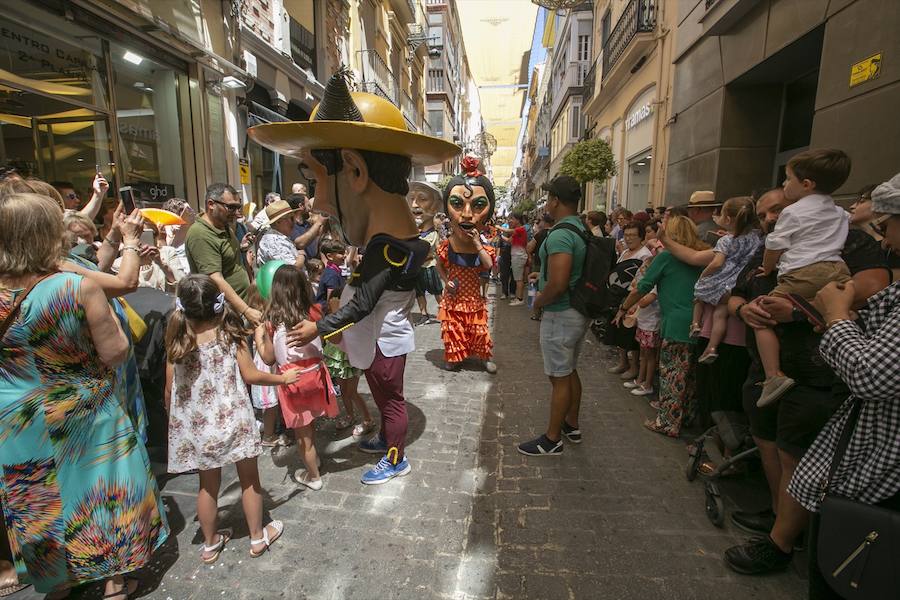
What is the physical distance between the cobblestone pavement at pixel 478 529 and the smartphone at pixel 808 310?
1253 millimetres

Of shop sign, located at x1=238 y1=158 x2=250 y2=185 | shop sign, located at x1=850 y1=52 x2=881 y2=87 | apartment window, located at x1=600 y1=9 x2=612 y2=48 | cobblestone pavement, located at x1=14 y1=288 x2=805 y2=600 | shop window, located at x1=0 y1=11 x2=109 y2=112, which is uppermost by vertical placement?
apartment window, located at x1=600 y1=9 x2=612 y2=48

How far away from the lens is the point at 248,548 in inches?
94.3

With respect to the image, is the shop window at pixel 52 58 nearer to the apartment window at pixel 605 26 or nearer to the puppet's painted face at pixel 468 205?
the puppet's painted face at pixel 468 205

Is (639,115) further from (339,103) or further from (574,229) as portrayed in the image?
(339,103)

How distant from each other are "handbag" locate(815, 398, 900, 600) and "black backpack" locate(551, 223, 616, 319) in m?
1.71

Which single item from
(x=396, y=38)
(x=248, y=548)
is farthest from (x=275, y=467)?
(x=396, y=38)

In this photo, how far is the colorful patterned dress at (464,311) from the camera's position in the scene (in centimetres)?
524

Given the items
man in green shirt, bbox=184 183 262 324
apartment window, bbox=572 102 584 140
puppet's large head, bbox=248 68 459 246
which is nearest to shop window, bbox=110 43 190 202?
man in green shirt, bbox=184 183 262 324

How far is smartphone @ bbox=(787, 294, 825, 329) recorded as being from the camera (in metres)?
1.98

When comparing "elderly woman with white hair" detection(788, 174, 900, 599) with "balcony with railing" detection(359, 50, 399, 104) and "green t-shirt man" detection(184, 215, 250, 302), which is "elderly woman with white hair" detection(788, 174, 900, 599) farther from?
"balcony with railing" detection(359, 50, 399, 104)

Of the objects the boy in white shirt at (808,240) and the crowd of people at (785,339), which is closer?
the crowd of people at (785,339)

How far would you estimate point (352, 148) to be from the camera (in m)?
2.62

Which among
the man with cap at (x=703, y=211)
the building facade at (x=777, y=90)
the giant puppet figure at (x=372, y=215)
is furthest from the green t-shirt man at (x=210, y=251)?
the building facade at (x=777, y=90)

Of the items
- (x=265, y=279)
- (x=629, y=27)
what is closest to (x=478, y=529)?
(x=265, y=279)
